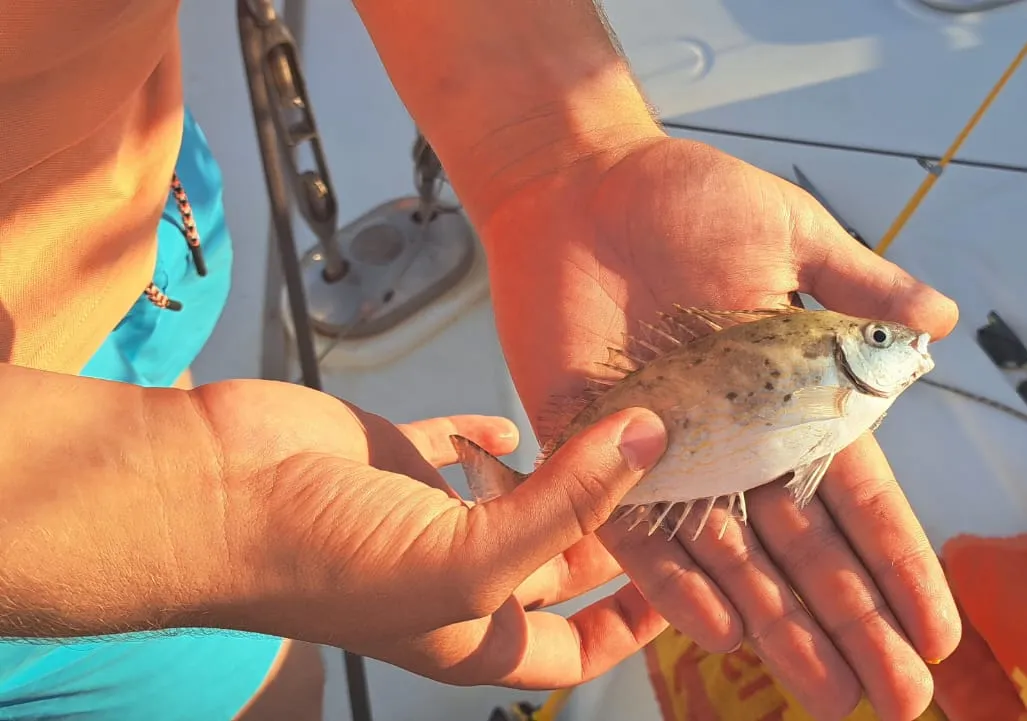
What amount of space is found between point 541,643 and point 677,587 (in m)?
0.30

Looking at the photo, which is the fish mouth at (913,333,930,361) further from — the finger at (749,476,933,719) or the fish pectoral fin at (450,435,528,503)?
the fish pectoral fin at (450,435,528,503)

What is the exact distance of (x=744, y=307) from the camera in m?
1.62

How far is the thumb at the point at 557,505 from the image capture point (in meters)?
1.15

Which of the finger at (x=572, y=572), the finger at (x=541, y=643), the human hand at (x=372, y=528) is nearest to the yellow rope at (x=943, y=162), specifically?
the finger at (x=572, y=572)

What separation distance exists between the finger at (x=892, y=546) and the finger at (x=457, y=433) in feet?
2.41

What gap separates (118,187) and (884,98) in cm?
283

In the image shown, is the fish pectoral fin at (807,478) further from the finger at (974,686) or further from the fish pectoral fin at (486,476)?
the finger at (974,686)

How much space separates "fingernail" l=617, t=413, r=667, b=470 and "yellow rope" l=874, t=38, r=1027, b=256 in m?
1.69

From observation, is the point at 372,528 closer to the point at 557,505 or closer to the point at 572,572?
the point at 557,505

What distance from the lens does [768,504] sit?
1506 millimetres

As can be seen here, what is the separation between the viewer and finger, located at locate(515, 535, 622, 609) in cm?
169

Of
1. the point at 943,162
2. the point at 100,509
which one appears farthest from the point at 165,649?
the point at 943,162

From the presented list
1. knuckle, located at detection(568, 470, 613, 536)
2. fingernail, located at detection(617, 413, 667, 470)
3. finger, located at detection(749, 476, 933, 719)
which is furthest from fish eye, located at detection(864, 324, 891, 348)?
knuckle, located at detection(568, 470, 613, 536)

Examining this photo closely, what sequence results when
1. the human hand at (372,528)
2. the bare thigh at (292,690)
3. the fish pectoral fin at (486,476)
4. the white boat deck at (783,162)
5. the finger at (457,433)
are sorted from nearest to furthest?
1. the human hand at (372,528)
2. the fish pectoral fin at (486,476)
3. the finger at (457,433)
4. the bare thigh at (292,690)
5. the white boat deck at (783,162)
